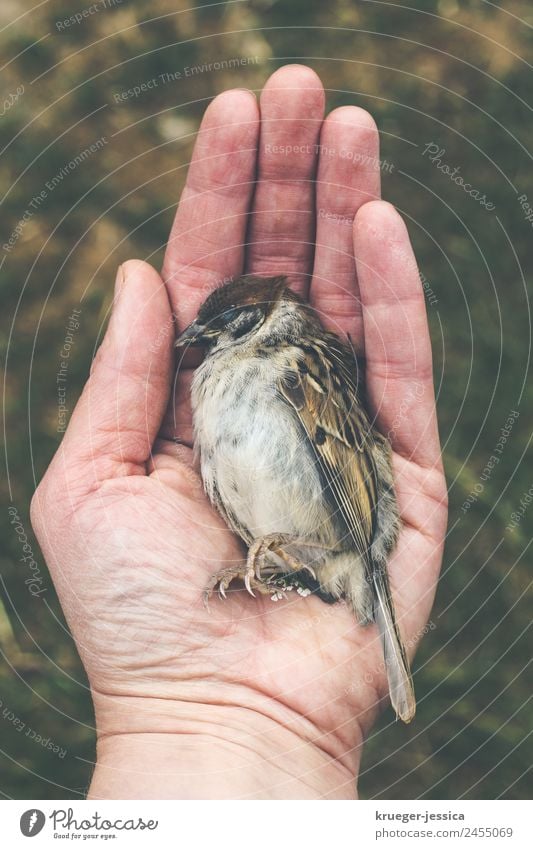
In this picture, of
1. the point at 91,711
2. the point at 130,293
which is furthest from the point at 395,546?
the point at 91,711

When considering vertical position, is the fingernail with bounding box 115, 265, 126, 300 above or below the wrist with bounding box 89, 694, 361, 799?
above

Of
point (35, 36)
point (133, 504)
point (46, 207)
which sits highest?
point (35, 36)

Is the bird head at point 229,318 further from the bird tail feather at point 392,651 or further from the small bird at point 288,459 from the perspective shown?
the bird tail feather at point 392,651

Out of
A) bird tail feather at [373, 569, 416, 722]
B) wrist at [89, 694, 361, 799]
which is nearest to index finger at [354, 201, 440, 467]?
bird tail feather at [373, 569, 416, 722]

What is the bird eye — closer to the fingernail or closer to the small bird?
the small bird

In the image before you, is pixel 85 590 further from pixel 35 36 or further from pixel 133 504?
pixel 35 36

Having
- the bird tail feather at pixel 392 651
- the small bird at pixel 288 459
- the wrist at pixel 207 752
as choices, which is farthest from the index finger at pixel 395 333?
the wrist at pixel 207 752

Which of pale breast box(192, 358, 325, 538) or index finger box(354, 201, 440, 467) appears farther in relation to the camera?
index finger box(354, 201, 440, 467)

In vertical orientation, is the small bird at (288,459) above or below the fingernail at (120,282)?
below
